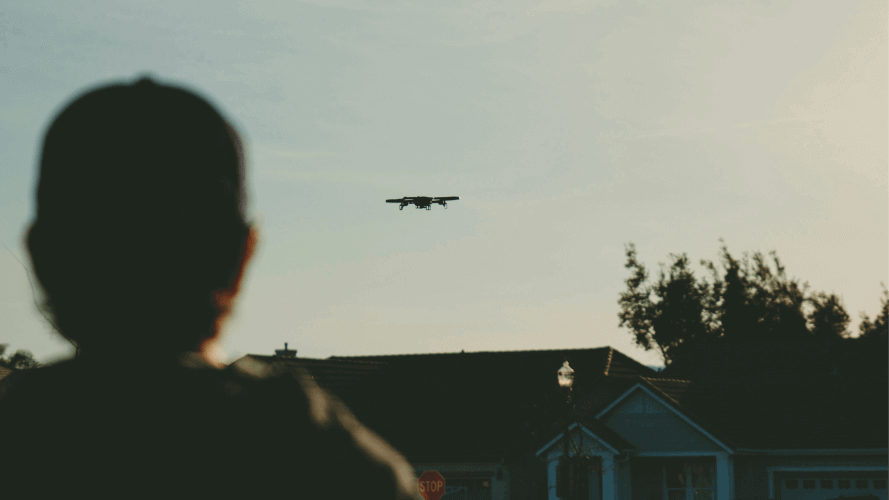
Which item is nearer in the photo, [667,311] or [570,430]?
[570,430]

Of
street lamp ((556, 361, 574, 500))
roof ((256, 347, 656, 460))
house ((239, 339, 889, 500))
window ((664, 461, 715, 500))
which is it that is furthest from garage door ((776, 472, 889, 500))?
street lamp ((556, 361, 574, 500))

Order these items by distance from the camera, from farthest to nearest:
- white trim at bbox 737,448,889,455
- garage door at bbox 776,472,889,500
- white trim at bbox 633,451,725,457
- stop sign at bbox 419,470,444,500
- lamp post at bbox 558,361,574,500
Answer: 1. white trim at bbox 633,451,725,457
2. garage door at bbox 776,472,889,500
3. white trim at bbox 737,448,889,455
4. stop sign at bbox 419,470,444,500
5. lamp post at bbox 558,361,574,500

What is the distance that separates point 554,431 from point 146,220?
34567 mm

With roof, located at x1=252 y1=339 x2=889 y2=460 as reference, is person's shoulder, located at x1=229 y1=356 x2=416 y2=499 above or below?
below

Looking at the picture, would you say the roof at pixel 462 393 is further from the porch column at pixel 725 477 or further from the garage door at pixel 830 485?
the garage door at pixel 830 485

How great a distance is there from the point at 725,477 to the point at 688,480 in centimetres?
179

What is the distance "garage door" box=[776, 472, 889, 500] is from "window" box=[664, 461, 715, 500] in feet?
8.47

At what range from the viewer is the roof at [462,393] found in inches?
1481

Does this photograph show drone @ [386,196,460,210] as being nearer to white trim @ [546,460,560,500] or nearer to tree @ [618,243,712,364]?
white trim @ [546,460,560,500]

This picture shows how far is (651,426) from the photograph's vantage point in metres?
34.8

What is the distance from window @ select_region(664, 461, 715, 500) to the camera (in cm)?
3400

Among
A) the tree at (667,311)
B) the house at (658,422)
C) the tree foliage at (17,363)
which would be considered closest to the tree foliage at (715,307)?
the tree at (667,311)

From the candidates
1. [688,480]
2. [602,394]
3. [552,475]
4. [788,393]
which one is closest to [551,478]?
[552,475]

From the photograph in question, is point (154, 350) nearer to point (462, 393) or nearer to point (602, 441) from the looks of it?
point (602, 441)
